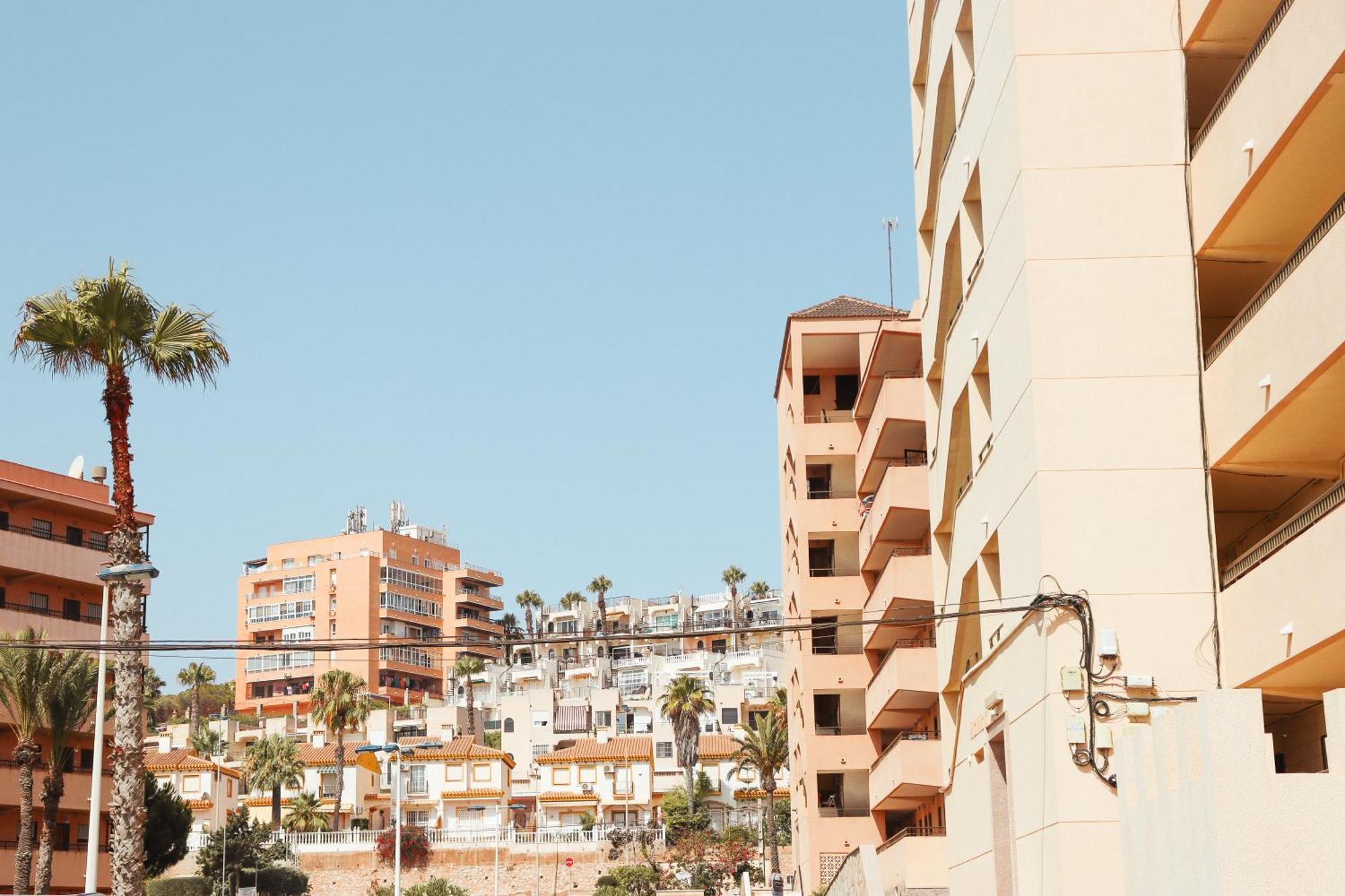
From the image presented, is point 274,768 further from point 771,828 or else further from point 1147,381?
point 1147,381

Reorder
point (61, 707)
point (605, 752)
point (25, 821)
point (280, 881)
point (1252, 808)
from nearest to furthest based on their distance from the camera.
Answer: point (1252, 808), point (25, 821), point (61, 707), point (280, 881), point (605, 752)

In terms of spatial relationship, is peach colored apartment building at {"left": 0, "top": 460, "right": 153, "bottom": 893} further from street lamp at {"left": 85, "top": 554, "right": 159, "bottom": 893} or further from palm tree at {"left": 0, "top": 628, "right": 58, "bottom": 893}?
street lamp at {"left": 85, "top": 554, "right": 159, "bottom": 893}

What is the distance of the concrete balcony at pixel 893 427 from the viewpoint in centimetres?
4312

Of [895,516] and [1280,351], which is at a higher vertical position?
[895,516]

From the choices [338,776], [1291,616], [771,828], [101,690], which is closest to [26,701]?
[101,690]

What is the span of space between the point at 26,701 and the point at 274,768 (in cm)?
5421

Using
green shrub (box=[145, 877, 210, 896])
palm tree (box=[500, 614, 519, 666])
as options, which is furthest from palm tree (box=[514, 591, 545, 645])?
green shrub (box=[145, 877, 210, 896])

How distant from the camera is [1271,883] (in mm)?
15672

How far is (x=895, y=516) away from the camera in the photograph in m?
43.5

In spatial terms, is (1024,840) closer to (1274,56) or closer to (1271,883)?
(1271,883)

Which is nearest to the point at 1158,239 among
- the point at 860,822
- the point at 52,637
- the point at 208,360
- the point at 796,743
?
the point at 208,360

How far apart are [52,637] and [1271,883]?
6194 cm

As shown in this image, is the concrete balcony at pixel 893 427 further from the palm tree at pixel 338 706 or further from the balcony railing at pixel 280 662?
the balcony railing at pixel 280 662

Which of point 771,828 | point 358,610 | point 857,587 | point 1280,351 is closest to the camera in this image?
point 1280,351
